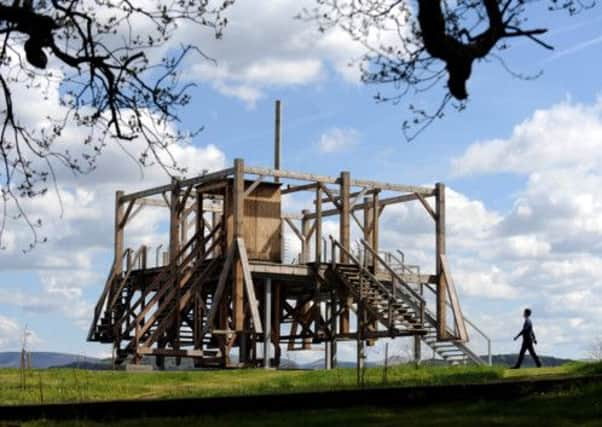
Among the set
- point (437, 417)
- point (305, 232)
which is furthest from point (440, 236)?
point (437, 417)

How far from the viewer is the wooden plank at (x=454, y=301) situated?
39.3 meters

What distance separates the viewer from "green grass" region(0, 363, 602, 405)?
19219 mm

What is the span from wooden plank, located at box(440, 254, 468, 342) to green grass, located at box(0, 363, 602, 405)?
14.3 metres

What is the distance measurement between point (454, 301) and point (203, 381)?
17808 mm

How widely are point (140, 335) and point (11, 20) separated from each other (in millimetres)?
28600

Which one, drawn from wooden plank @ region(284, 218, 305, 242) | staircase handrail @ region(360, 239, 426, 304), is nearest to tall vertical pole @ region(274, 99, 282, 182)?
wooden plank @ region(284, 218, 305, 242)

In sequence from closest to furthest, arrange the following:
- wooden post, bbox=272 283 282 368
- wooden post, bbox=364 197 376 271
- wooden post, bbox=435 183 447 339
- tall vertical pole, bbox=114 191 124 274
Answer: wooden post, bbox=435 183 447 339
wooden post, bbox=272 283 282 368
wooden post, bbox=364 197 376 271
tall vertical pole, bbox=114 191 124 274

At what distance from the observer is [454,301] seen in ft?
132

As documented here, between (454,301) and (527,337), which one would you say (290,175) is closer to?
(454,301)

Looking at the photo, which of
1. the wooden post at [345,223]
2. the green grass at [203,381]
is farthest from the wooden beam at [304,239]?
the green grass at [203,381]

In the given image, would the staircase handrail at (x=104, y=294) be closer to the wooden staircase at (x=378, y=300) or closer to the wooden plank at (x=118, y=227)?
the wooden plank at (x=118, y=227)

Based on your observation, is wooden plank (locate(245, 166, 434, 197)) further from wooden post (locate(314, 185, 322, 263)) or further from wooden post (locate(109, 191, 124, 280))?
wooden post (locate(109, 191, 124, 280))

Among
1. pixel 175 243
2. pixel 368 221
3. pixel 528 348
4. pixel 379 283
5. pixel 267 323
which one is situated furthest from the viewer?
pixel 368 221

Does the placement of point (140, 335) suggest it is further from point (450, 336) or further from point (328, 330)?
point (450, 336)
